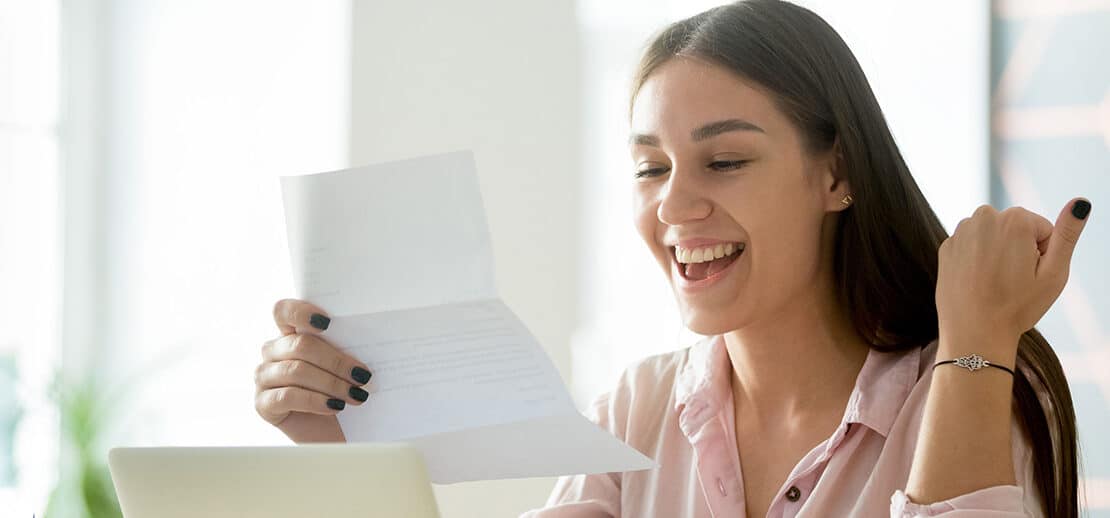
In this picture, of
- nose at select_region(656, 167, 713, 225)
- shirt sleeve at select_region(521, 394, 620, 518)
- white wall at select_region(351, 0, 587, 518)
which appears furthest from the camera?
white wall at select_region(351, 0, 587, 518)

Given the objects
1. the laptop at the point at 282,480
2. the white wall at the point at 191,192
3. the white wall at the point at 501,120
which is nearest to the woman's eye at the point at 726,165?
the laptop at the point at 282,480

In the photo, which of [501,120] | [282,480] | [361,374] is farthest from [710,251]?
[501,120]

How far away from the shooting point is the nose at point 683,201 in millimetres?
1401

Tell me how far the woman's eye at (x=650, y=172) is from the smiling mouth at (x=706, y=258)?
10 cm

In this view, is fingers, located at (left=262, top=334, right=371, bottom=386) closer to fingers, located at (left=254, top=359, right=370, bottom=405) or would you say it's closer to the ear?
fingers, located at (left=254, top=359, right=370, bottom=405)

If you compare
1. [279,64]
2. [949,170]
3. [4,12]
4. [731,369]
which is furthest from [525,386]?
[4,12]

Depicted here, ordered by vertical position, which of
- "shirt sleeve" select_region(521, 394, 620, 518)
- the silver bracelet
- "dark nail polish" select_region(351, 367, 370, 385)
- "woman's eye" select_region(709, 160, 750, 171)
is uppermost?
"woman's eye" select_region(709, 160, 750, 171)

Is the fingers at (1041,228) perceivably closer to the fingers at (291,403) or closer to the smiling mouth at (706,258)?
the smiling mouth at (706,258)

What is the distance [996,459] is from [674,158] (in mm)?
499

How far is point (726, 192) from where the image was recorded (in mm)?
1404

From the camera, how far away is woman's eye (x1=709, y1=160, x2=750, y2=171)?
1.42 metres

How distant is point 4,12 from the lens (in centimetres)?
358

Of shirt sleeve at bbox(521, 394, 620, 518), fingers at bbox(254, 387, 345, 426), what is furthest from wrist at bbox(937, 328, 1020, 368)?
fingers at bbox(254, 387, 345, 426)

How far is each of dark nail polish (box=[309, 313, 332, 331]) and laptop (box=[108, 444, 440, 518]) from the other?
349 mm
